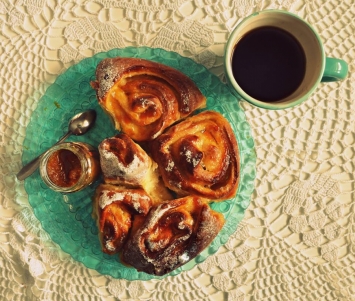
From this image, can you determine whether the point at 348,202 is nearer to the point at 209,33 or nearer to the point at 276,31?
the point at 276,31

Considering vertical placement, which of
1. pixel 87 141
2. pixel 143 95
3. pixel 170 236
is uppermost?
pixel 143 95

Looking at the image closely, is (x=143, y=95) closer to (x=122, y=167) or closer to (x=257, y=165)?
(x=122, y=167)

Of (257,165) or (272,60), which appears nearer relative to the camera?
(272,60)

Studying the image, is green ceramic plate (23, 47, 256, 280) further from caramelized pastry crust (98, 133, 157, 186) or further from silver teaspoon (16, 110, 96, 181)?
caramelized pastry crust (98, 133, 157, 186)

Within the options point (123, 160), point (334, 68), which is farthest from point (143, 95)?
point (334, 68)

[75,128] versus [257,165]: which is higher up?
[75,128]

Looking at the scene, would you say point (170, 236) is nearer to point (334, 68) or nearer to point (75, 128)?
point (75, 128)

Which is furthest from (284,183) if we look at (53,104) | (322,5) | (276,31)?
(53,104)

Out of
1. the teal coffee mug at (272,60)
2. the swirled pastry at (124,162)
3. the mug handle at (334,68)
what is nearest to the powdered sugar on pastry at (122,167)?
the swirled pastry at (124,162)
